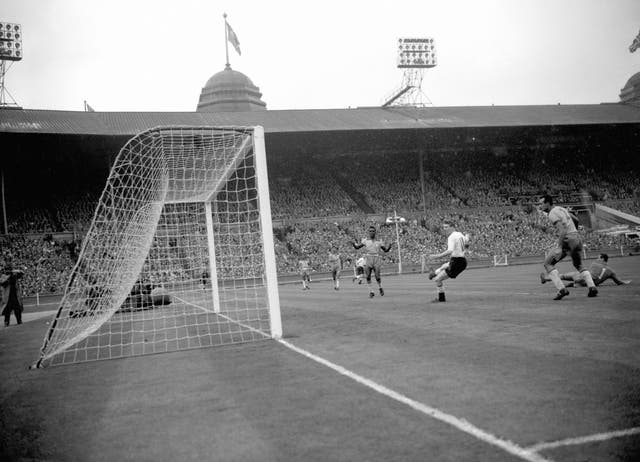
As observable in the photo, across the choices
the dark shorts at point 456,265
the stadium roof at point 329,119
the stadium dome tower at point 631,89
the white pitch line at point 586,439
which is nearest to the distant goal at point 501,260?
the stadium roof at point 329,119

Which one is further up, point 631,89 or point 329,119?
point 631,89

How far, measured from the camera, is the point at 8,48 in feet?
141

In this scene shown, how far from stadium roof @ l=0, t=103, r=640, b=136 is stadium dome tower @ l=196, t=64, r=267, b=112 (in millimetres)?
30833

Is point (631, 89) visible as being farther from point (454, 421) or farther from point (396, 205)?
point (454, 421)

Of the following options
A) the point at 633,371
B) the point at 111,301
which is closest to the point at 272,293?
the point at 633,371

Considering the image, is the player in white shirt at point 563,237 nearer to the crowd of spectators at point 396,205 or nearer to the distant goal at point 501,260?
the crowd of spectators at point 396,205

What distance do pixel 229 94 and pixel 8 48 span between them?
3535cm

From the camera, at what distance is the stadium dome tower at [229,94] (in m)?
75.0

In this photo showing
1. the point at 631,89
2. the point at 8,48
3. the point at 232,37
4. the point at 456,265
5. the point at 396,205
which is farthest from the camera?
the point at 631,89

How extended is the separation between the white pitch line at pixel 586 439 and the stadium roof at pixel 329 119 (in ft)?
122

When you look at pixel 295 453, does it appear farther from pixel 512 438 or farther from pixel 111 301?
pixel 111 301

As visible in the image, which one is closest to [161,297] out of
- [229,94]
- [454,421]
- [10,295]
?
[10,295]

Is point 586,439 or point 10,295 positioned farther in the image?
point 10,295

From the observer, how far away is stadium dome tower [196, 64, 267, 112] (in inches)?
2953
